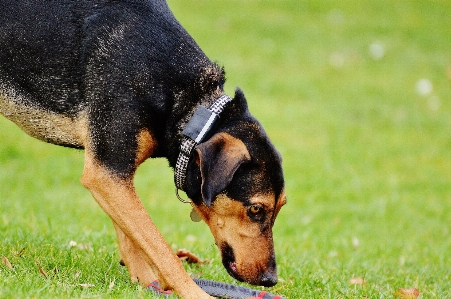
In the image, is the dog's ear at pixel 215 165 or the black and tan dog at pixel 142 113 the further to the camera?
the black and tan dog at pixel 142 113

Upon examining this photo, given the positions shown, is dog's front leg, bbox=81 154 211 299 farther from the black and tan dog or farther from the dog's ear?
the dog's ear

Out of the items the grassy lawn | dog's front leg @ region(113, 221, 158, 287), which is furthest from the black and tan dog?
the grassy lawn

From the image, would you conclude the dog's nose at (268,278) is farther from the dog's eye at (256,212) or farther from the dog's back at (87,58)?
the dog's back at (87,58)

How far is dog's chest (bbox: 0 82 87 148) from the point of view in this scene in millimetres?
5418

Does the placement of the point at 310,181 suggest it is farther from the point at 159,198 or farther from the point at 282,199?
the point at 282,199

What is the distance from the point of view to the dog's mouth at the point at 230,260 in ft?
16.9

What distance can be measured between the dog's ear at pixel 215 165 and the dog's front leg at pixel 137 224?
52cm

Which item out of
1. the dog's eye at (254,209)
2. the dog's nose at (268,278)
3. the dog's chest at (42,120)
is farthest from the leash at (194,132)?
the dog's nose at (268,278)

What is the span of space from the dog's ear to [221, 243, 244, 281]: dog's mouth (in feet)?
1.60

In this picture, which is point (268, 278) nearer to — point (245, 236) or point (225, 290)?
point (245, 236)

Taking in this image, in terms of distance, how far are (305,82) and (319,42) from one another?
304 cm

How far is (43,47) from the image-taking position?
533 centimetres

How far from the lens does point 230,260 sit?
5.19 metres

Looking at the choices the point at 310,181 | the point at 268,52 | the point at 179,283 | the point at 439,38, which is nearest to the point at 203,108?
the point at 179,283
